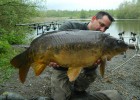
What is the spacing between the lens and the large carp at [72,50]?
3016 mm

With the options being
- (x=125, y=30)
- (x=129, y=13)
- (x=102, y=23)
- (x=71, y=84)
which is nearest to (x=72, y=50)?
(x=102, y=23)

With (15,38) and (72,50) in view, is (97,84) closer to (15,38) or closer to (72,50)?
(72,50)

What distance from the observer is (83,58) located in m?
3.01

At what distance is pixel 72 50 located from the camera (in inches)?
119

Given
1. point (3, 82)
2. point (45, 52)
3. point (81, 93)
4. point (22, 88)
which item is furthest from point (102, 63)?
point (3, 82)

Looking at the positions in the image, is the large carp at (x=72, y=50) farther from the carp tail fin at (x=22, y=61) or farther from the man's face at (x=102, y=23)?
the man's face at (x=102, y=23)

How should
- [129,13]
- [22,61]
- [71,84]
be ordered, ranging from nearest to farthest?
[22,61], [71,84], [129,13]

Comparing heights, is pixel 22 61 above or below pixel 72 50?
below

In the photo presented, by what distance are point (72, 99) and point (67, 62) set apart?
171 cm

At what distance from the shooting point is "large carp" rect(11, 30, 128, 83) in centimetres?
302

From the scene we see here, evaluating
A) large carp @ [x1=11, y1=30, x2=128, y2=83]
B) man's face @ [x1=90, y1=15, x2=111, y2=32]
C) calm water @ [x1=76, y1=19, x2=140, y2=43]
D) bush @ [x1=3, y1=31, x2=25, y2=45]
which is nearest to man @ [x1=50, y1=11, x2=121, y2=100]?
man's face @ [x1=90, y1=15, x2=111, y2=32]

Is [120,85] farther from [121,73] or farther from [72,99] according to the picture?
[72,99]

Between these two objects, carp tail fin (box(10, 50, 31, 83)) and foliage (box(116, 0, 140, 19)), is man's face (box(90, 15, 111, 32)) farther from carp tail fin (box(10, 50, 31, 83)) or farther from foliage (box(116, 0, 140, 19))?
foliage (box(116, 0, 140, 19))

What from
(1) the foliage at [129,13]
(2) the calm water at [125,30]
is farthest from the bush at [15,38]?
(1) the foliage at [129,13]
